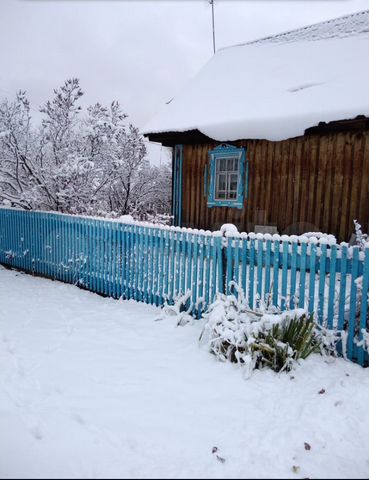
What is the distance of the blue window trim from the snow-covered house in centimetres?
3

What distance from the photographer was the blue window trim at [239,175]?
887 centimetres

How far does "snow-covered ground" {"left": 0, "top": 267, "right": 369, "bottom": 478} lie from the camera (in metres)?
2.43

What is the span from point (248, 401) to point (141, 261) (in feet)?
10.7

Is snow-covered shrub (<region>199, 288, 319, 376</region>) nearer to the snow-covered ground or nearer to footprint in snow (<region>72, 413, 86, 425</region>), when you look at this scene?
the snow-covered ground

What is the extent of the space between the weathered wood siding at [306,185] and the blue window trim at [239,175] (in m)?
0.14

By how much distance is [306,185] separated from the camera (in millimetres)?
7883

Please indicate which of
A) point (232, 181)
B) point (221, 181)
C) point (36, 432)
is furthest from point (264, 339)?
point (221, 181)

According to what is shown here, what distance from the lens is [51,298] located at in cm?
637

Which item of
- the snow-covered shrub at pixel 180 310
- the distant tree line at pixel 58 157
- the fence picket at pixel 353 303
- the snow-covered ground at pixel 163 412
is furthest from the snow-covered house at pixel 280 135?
the snow-covered ground at pixel 163 412

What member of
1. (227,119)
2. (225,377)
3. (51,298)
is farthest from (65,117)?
(225,377)

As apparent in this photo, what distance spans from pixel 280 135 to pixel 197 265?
13.1 ft

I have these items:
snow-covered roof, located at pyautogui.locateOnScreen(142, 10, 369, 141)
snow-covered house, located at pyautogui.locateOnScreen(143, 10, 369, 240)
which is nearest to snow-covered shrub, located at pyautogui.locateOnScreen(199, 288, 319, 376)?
snow-covered house, located at pyautogui.locateOnScreen(143, 10, 369, 240)

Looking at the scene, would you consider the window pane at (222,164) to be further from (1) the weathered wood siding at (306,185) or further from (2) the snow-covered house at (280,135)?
(1) the weathered wood siding at (306,185)

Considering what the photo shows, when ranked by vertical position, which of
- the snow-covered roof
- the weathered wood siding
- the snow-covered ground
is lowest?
the snow-covered ground
